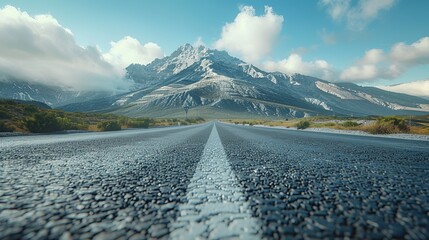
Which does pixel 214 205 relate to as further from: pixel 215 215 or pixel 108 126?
pixel 108 126

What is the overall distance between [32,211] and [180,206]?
5.24 feet

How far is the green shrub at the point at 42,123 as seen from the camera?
2338 centimetres

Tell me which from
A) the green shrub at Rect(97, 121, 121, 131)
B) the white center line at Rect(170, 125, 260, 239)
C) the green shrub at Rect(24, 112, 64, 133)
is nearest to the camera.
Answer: the white center line at Rect(170, 125, 260, 239)

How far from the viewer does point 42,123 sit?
80.2 ft

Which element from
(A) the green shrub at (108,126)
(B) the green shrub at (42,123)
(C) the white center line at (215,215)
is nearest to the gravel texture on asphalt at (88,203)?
(C) the white center line at (215,215)

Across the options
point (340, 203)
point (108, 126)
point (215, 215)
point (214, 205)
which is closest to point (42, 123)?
point (108, 126)

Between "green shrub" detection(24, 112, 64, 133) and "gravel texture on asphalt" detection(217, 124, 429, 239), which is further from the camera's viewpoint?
"green shrub" detection(24, 112, 64, 133)

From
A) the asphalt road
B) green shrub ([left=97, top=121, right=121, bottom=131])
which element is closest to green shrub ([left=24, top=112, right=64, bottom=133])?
green shrub ([left=97, top=121, right=121, bottom=131])

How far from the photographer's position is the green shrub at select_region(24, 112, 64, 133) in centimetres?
2338

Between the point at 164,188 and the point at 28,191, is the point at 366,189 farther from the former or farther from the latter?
the point at 28,191

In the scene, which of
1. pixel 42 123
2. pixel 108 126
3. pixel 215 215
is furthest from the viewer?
pixel 108 126

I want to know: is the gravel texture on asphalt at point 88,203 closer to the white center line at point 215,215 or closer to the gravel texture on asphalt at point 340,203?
the white center line at point 215,215

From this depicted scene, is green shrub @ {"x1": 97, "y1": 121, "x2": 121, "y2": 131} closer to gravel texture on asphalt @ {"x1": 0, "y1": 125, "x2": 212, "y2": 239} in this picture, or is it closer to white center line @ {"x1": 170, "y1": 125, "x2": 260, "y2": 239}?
gravel texture on asphalt @ {"x1": 0, "y1": 125, "x2": 212, "y2": 239}

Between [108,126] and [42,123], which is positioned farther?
[108,126]
